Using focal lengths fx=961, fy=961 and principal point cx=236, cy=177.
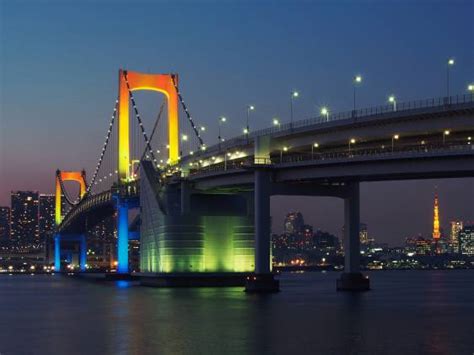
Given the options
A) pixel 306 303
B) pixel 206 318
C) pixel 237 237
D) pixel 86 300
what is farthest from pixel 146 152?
pixel 206 318

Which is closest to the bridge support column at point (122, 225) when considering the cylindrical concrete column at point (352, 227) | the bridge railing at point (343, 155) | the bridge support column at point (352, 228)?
the bridge railing at point (343, 155)

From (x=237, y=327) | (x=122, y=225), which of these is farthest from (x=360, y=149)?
Answer: (x=122, y=225)

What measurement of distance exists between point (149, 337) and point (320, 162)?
26.3 metres

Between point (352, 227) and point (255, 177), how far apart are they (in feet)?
31.4

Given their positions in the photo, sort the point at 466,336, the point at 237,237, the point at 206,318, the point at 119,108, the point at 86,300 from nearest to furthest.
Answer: the point at 466,336, the point at 206,318, the point at 86,300, the point at 237,237, the point at 119,108

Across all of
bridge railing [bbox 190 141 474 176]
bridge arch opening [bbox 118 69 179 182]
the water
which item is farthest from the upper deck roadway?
bridge arch opening [bbox 118 69 179 182]

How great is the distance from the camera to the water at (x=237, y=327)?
41281 millimetres

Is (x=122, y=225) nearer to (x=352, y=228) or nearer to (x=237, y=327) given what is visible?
(x=352, y=228)

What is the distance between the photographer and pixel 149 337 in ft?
151

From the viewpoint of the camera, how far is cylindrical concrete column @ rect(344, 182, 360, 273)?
3083 inches

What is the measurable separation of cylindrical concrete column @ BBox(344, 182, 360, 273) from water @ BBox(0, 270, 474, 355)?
4.17 m

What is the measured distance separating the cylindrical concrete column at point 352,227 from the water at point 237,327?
417 cm

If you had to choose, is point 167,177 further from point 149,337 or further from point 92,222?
point 92,222

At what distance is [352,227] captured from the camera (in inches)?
3095
